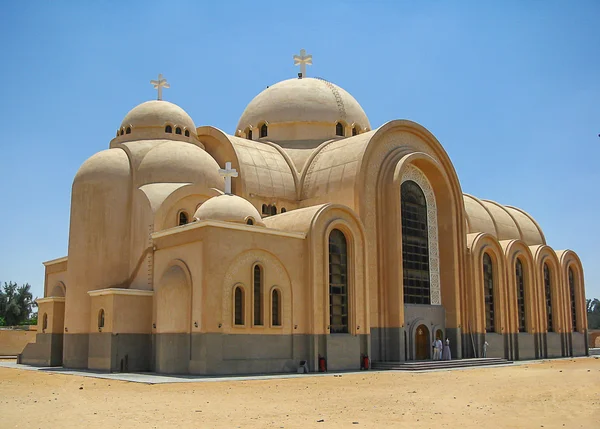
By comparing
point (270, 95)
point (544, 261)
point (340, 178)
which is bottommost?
point (544, 261)

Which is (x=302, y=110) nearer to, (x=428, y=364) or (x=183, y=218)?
(x=183, y=218)

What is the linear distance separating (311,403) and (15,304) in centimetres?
5270

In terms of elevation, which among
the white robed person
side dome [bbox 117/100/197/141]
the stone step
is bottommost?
the stone step

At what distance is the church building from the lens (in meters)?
23.4

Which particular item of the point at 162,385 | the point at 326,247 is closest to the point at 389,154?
the point at 326,247

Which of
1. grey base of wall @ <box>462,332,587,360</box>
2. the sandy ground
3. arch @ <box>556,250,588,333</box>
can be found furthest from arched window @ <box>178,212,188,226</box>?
arch @ <box>556,250,588,333</box>

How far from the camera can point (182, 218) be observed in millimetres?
27094

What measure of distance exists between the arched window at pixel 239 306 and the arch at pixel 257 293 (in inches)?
18.1

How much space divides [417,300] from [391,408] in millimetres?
16306

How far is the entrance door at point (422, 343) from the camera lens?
2908 cm

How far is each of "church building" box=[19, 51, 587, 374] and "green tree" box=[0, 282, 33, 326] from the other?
3143 centimetres

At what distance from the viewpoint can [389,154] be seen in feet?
97.5

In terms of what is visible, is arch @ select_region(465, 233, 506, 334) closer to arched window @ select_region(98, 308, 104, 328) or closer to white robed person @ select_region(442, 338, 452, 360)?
white robed person @ select_region(442, 338, 452, 360)

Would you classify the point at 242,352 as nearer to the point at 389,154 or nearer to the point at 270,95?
the point at 389,154
